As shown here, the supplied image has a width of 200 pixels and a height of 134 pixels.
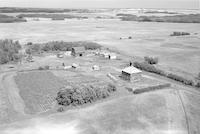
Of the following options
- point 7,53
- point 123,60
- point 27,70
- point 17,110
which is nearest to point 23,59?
point 7,53

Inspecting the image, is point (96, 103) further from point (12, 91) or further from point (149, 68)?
point (149, 68)

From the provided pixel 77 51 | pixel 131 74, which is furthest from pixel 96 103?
pixel 77 51

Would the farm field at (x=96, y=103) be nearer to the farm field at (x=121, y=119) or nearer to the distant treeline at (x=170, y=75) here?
the farm field at (x=121, y=119)

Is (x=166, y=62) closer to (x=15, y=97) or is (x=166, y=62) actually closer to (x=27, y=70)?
(x=27, y=70)

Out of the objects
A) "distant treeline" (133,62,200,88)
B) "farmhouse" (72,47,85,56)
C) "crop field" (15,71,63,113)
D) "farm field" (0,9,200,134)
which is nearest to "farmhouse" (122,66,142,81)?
"farm field" (0,9,200,134)

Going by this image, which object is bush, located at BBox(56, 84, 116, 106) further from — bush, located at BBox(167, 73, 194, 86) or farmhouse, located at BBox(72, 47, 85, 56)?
farmhouse, located at BBox(72, 47, 85, 56)

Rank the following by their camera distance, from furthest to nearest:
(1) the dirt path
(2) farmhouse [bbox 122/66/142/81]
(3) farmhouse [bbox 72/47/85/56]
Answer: (3) farmhouse [bbox 72/47/85/56]
(2) farmhouse [bbox 122/66/142/81]
(1) the dirt path
